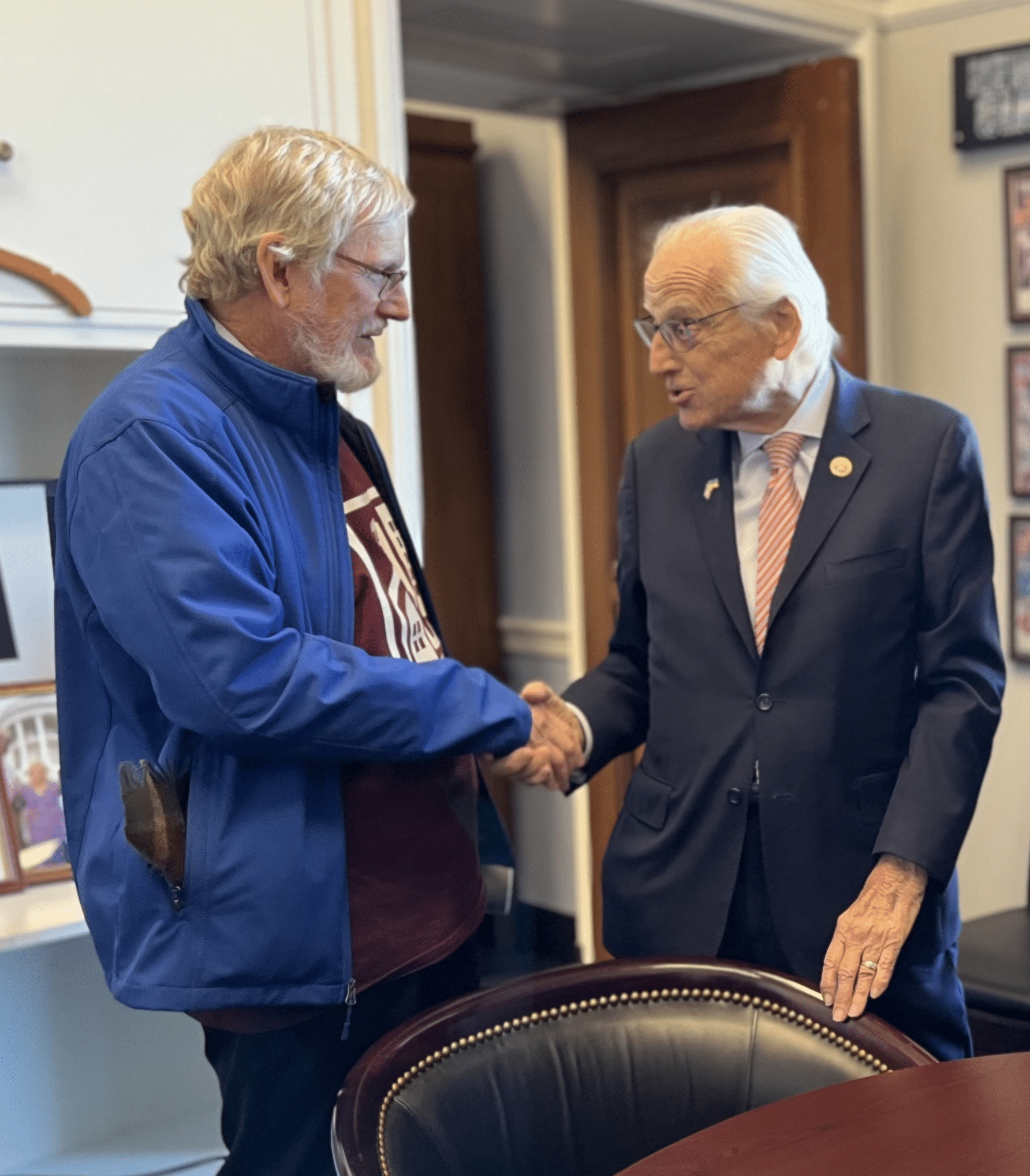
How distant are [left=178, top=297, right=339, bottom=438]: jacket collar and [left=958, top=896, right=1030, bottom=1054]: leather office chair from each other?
1.66 metres

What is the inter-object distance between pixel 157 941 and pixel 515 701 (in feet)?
1.50

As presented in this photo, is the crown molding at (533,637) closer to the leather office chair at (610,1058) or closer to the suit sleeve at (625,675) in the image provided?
the suit sleeve at (625,675)

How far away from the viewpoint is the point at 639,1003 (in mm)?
1525

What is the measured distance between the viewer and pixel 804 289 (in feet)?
6.08

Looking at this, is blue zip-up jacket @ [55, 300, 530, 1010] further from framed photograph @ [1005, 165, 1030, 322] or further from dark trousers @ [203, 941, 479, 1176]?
framed photograph @ [1005, 165, 1030, 322]

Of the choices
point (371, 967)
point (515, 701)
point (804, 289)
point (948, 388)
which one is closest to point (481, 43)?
point (948, 388)

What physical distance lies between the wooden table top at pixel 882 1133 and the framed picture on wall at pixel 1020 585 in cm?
184

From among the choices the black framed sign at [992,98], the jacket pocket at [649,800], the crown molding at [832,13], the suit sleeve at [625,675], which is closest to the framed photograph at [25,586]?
the suit sleeve at [625,675]

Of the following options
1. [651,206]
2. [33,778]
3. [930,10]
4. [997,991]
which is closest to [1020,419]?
[930,10]

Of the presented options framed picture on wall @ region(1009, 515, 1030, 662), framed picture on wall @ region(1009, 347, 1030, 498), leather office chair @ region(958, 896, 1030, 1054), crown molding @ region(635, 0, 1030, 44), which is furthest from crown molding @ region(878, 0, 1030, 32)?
leather office chair @ region(958, 896, 1030, 1054)

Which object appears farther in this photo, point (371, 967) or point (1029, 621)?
point (1029, 621)

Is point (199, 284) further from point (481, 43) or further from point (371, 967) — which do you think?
point (481, 43)

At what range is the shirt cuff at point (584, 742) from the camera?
1974mm

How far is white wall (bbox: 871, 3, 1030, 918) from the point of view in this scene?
3.03 m
